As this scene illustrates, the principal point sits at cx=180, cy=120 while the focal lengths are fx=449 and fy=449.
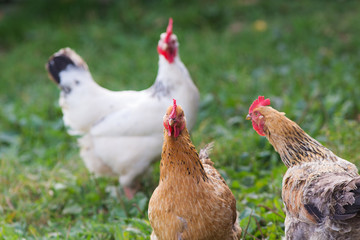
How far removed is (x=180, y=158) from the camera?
2816 mm

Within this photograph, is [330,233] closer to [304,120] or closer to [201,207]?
[201,207]

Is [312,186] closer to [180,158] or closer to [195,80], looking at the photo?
[180,158]

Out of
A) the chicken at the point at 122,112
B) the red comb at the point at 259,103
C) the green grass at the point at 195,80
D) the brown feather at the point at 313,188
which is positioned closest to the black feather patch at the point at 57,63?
the chicken at the point at 122,112

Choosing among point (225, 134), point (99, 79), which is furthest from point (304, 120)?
point (99, 79)

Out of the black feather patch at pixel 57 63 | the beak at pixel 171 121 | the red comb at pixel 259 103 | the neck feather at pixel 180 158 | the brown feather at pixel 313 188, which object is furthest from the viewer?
the black feather patch at pixel 57 63

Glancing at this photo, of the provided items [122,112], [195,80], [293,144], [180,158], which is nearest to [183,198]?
[180,158]

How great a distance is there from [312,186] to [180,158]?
82cm

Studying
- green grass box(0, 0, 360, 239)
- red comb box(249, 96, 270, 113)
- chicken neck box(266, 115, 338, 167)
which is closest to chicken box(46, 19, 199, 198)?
green grass box(0, 0, 360, 239)

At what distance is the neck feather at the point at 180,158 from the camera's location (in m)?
2.81

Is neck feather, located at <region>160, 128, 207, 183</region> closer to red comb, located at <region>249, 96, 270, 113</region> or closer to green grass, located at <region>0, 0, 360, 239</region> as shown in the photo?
red comb, located at <region>249, 96, 270, 113</region>

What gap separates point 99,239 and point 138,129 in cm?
107

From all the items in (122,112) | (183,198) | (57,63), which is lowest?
(183,198)

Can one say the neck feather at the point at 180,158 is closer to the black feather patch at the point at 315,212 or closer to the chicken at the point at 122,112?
the black feather patch at the point at 315,212

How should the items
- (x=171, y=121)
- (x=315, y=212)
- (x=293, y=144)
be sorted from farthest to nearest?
(x=293, y=144) < (x=171, y=121) < (x=315, y=212)
